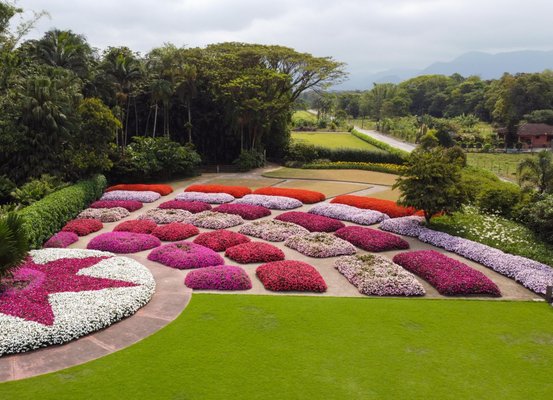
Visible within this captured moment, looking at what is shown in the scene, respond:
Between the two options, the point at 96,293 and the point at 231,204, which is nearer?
the point at 96,293

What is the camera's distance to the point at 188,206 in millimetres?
24438

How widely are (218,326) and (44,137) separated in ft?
62.8

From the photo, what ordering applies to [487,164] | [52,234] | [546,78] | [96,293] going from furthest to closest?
[546,78] < [487,164] < [52,234] < [96,293]

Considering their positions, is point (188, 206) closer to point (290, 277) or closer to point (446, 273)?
point (290, 277)

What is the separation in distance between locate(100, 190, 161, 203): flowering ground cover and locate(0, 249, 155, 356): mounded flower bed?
10.8 metres

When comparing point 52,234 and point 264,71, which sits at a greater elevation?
point 264,71

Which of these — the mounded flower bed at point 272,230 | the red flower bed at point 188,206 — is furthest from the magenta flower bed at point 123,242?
the red flower bed at point 188,206

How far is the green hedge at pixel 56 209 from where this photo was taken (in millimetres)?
16531

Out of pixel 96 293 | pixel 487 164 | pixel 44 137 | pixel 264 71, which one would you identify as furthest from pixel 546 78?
pixel 96 293

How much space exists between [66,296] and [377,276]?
29.7ft

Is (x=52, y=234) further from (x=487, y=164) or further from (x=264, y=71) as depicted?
(x=487, y=164)

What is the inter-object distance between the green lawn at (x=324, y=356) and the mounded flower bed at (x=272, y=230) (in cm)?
645

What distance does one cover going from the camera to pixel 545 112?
76.0m

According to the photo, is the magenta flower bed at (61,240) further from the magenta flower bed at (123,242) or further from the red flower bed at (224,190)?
the red flower bed at (224,190)
